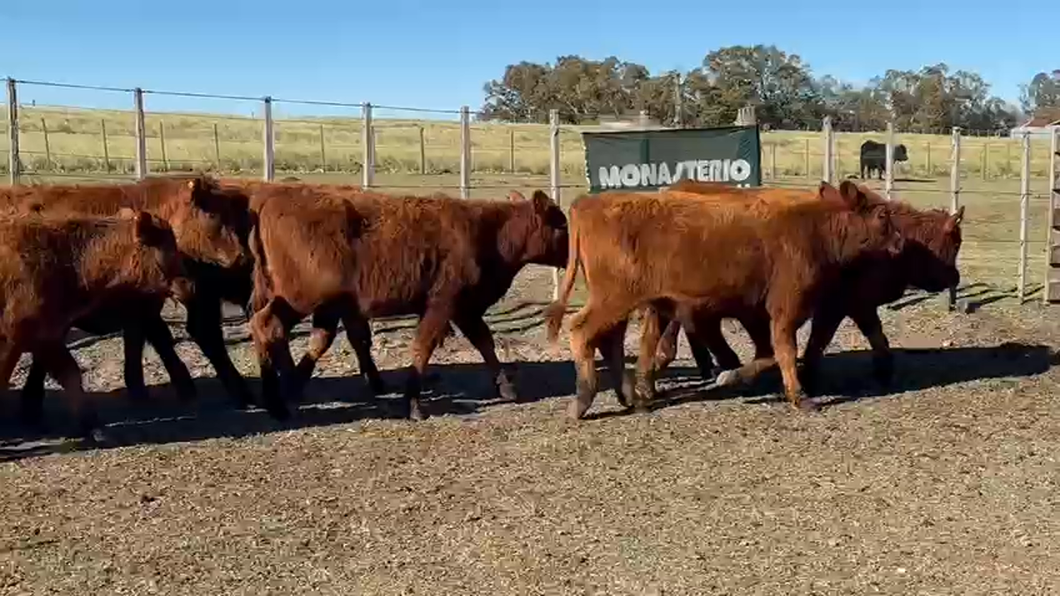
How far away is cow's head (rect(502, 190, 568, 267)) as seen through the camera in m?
9.82

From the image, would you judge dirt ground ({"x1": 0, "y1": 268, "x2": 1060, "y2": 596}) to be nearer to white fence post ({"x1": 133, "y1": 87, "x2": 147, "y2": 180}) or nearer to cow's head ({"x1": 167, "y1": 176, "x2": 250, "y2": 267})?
cow's head ({"x1": 167, "y1": 176, "x2": 250, "y2": 267})

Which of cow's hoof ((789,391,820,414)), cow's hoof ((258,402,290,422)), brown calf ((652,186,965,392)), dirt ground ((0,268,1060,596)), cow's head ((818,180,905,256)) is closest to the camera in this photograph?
dirt ground ((0,268,1060,596))

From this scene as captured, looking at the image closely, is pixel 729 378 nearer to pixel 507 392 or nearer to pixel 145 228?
pixel 507 392

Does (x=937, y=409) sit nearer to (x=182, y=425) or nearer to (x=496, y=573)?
(x=496, y=573)

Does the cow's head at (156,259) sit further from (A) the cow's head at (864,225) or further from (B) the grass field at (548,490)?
(A) the cow's head at (864,225)

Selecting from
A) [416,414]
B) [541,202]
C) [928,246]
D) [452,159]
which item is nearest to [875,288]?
[928,246]

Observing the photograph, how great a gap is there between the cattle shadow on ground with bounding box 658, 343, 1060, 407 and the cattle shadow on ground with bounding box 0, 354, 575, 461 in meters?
1.31

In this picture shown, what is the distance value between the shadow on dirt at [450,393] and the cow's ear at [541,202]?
4.49 ft

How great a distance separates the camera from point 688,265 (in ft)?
29.5

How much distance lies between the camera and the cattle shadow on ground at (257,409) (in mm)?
8562

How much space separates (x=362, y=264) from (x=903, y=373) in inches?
173

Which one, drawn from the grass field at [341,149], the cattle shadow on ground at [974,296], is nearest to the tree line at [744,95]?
the grass field at [341,149]

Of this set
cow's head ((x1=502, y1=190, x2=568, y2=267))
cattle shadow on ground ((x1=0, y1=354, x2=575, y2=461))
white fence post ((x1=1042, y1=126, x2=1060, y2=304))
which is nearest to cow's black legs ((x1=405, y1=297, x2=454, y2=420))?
cattle shadow on ground ((x1=0, y1=354, x2=575, y2=461))

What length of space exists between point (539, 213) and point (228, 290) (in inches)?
94.6
